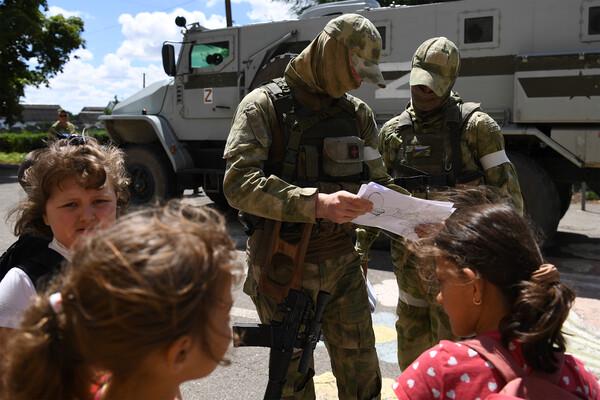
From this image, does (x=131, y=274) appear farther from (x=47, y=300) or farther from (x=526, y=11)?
(x=526, y=11)

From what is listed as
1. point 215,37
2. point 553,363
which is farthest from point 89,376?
point 215,37

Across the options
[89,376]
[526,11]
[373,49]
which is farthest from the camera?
[526,11]

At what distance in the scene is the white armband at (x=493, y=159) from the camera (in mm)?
2678

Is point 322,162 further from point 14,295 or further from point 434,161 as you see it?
point 14,295

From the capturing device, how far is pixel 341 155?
7.39ft

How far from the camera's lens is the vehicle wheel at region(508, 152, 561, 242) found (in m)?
5.62

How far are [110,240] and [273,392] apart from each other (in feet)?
4.28

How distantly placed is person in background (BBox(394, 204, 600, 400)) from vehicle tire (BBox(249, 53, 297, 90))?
5362 millimetres

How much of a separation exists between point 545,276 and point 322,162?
1.12 meters

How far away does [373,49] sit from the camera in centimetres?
220

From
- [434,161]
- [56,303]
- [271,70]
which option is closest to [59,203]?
[56,303]

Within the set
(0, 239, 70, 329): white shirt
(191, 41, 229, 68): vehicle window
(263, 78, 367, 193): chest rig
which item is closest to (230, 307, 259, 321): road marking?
(263, 78, 367, 193): chest rig

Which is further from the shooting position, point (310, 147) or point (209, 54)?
point (209, 54)

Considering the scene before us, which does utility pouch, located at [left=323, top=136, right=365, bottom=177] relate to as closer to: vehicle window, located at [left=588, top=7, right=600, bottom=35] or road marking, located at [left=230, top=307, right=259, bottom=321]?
road marking, located at [left=230, top=307, right=259, bottom=321]
